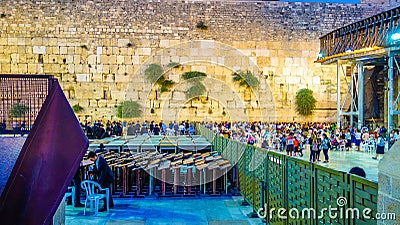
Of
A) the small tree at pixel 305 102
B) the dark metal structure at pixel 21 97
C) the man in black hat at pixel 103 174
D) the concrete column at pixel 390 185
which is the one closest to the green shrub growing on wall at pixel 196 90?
the small tree at pixel 305 102

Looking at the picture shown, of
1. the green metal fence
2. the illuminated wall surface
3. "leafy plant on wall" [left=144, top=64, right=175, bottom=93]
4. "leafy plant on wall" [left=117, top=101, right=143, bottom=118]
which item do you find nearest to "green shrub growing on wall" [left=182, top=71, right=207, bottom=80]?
"leafy plant on wall" [left=144, top=64, right=175, bottom=93]

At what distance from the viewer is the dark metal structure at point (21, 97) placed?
2.56 meters

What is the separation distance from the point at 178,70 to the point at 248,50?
3.75 m

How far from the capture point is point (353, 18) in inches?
871

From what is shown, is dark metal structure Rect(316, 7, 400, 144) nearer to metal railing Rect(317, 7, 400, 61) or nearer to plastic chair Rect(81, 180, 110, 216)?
metal railing Rect(317, 7, 400, 61)

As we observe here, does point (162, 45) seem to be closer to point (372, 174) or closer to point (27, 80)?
point (372, 174)

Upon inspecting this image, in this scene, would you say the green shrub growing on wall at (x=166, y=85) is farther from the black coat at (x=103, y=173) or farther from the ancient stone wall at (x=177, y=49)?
the black coat at (x=103, y=173)

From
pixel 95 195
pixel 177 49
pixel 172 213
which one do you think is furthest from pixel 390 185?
pixel 177 49

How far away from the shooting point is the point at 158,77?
69.1 ft

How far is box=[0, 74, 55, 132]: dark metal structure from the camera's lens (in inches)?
101

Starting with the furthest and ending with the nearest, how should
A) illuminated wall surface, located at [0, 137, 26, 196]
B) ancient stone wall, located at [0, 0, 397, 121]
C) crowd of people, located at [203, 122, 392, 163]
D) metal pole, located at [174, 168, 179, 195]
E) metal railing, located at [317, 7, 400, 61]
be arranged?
ancient stone wall, located at [0, 0, 397, 121], metal railing, located at [317, 7, 400, 61], crowd of people, located at [203, 122, 392, 163], metal pole, located at [174, 168, 179, 195], illuminated wall surface, located at [0, 137, 26, 196]

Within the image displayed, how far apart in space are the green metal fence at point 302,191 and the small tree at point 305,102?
15.8 meters

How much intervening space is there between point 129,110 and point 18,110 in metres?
18.2

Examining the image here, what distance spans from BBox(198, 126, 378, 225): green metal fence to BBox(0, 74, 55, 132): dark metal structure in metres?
1.91
